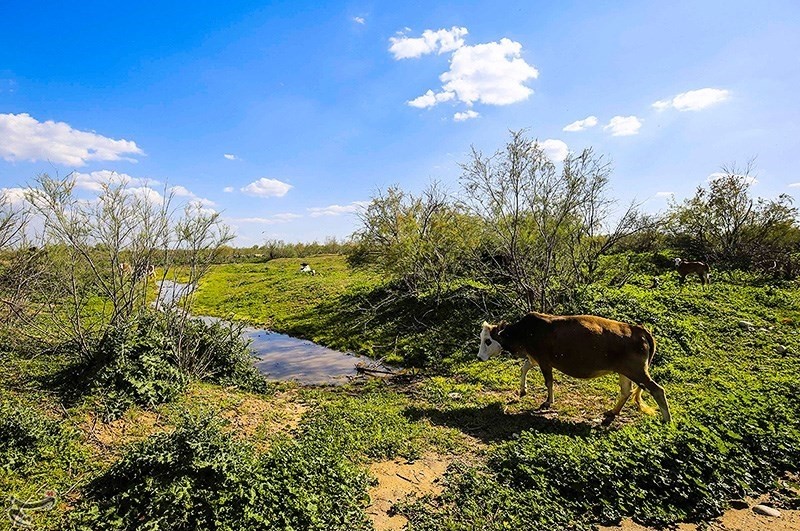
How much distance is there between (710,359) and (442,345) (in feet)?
20.8

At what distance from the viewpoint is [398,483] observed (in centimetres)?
512

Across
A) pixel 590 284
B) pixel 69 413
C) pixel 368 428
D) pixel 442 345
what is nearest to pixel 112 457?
pixel 69 413

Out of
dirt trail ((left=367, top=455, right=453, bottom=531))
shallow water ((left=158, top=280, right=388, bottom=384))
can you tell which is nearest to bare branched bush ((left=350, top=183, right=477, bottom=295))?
shallow water ((left=158, top=280, right=388, bottom=384))

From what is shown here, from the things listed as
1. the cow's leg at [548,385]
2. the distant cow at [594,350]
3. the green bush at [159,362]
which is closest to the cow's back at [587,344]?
the distant cow at [594,350]

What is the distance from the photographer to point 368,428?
662 cm

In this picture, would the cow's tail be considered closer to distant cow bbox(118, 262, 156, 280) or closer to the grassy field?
the grassy field

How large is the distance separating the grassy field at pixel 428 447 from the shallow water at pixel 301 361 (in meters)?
1.37

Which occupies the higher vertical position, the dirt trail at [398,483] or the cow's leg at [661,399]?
the cow's leg at [661,399]

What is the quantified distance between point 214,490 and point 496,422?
4481mm

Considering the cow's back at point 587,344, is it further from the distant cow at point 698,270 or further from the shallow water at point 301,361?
the distant cow at point 698,270

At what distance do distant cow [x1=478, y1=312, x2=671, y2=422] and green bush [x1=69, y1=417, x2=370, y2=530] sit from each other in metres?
4.05

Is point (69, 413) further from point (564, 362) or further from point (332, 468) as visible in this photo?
point (564, 362)

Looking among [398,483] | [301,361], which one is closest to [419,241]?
[301,361]

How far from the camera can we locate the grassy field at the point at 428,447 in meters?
4.17
